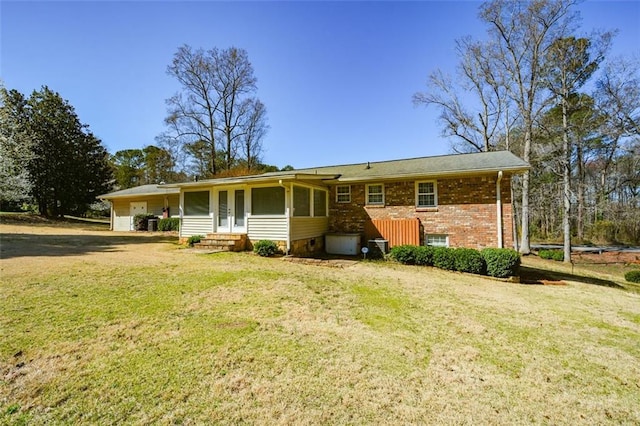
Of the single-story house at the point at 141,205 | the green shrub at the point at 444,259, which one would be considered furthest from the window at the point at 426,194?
the single-story house at the point at 141,205

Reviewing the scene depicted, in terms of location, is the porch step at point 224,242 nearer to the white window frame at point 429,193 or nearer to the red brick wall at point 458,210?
the red brick wall at point 458,210

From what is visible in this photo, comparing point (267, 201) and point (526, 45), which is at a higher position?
point (526, 45)

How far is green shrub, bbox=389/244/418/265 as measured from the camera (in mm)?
10115

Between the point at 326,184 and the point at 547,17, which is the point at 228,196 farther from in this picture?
the point at 547,17

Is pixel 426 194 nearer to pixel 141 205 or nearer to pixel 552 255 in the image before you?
pixel 552 255

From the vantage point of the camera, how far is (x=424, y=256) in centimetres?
985

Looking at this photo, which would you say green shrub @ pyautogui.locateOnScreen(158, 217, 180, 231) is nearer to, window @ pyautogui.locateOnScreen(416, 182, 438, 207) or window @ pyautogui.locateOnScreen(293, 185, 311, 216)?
window @ pyautogui.locateOnScreen(293, 185, 311, 216)

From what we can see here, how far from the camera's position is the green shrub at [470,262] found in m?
9.03

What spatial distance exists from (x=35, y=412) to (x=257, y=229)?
887cm

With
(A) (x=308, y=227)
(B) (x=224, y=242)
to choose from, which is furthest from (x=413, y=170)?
(B) (x=224, y=242)

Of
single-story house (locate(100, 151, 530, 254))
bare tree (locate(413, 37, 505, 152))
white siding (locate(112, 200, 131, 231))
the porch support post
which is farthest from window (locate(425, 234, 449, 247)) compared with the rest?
white siding (locate(112, 200, 131, 231))

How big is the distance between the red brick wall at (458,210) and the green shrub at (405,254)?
1333 millimetres

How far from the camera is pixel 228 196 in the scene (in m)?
11.7

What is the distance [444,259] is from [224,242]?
7.93 metres
